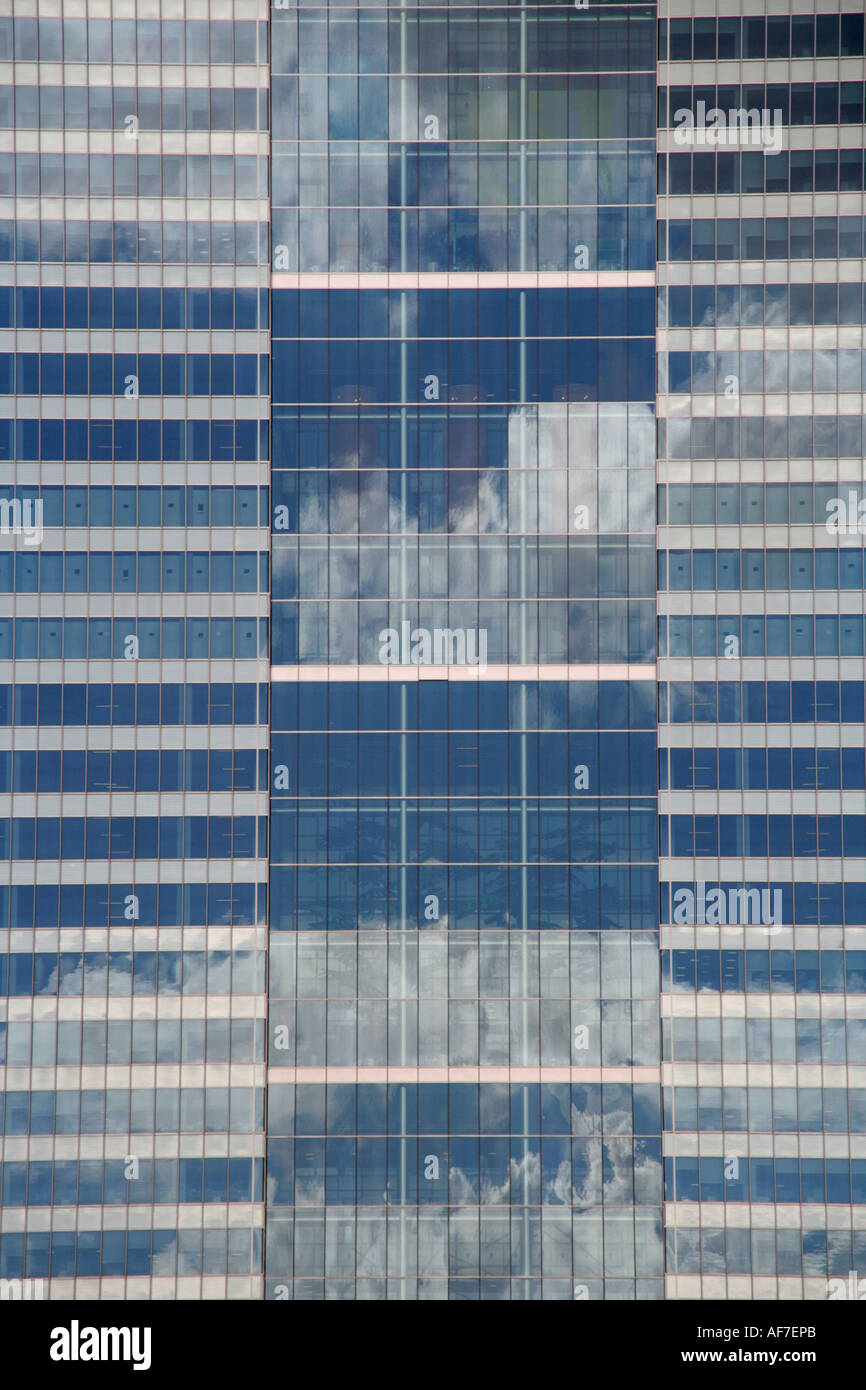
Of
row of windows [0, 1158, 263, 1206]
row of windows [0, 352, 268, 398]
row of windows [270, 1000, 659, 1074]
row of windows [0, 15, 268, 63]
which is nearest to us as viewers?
row of windows [0, 1158, 263, 1206]

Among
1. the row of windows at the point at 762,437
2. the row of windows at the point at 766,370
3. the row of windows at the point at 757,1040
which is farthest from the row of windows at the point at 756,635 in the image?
the row of windows at the point at 757,1040

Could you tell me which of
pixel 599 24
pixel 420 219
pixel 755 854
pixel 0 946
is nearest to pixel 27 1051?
pixel 0 946

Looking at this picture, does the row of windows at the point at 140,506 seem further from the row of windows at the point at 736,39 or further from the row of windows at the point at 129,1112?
the row of windows at the point at 736,39

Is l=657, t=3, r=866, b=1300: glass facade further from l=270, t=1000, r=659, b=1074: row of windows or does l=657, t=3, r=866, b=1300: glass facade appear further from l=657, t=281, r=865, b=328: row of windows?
l=270, t=1000, r=659, b=1074: row of windows

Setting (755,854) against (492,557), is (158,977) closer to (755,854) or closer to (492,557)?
(492,557)

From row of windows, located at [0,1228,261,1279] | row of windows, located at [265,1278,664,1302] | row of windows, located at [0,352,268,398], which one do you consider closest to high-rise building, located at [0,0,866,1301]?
row of windows, located at [0,352,268,398]
